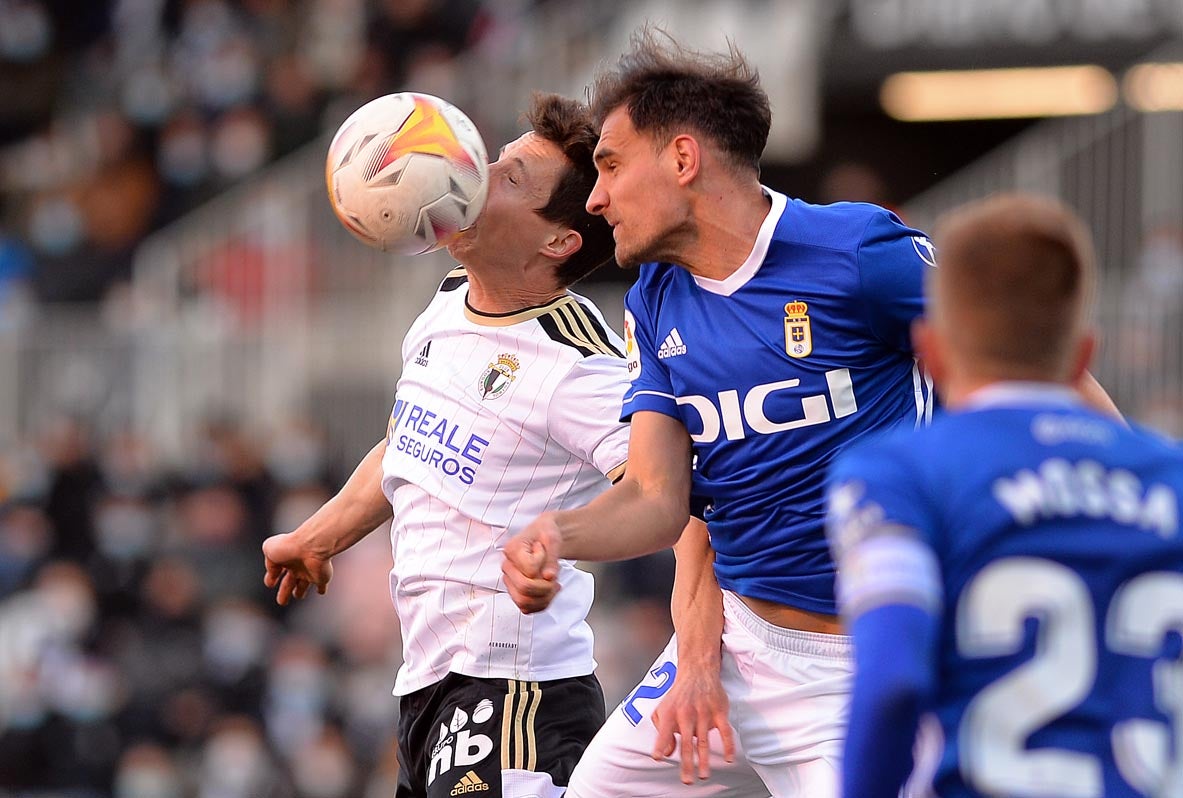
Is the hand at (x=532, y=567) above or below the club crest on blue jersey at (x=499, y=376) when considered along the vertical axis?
below

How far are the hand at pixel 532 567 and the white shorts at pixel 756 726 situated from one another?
899mm

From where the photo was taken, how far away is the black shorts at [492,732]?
16.8 feet

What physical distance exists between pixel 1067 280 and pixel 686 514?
1.84m

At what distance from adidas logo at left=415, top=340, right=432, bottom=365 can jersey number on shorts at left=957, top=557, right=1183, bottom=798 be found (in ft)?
9.65

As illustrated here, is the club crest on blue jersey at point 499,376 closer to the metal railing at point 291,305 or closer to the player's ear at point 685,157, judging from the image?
the player's ear at point 685,157

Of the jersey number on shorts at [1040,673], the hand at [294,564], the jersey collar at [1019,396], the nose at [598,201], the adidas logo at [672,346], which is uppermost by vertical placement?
the nose at [598,201]

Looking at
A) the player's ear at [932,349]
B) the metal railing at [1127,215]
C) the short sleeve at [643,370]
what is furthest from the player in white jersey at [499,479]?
the metal railing at [1127,215]

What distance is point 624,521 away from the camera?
4441mm

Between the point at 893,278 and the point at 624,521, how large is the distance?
0.91m

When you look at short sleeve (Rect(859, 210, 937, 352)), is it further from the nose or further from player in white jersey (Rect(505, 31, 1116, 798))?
the nose

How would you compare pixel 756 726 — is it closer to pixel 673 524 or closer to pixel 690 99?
pixel 673 524

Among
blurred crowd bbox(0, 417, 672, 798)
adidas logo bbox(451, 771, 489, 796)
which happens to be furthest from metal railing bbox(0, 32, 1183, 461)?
adidas logo bbox(451, 771, 489, 796)

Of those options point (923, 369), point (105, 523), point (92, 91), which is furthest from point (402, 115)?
point (92, 91)

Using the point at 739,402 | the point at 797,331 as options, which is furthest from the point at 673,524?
the point at 797,331
